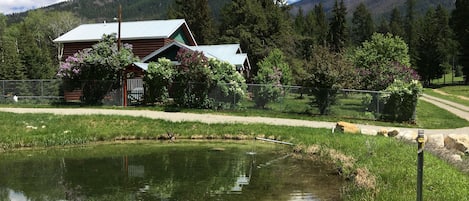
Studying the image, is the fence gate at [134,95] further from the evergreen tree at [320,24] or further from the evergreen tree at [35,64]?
the evergreen tree at [320,24]

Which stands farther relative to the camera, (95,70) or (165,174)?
(95,70)

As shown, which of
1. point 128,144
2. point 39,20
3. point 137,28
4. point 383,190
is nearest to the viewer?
point 383,190

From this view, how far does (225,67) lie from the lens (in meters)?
28.0

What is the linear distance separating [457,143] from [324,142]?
162 inches

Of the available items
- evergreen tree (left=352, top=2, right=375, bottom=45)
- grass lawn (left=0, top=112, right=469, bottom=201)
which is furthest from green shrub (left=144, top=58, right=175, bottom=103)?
evergreen tree (left=352, top=2, right=375, bottom=45)

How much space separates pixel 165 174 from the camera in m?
12.2

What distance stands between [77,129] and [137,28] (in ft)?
91.0

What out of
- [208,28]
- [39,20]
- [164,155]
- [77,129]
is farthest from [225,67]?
[39,20]

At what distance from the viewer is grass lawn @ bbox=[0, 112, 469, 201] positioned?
8.70 m

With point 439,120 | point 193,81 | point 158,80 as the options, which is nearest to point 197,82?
point 193,81

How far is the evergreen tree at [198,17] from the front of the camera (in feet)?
236

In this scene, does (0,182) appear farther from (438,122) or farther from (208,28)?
(208,28)

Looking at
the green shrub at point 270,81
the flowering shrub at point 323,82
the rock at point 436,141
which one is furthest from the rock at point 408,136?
the green shrub at point 270,81

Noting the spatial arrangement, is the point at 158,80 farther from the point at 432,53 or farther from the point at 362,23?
the point at 362,23
